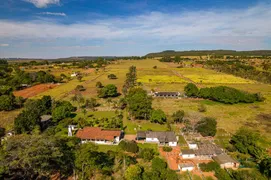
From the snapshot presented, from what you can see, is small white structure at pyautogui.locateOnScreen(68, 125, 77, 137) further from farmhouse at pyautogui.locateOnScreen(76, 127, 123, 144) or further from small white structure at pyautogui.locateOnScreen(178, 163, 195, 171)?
small white structure at pyautogui.locateOnScreen(178, 163, 195, 171)

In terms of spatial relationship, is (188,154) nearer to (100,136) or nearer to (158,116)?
(158,116)

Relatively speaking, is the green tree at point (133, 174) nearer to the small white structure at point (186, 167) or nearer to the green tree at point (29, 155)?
the small white structure at point (186, 167)

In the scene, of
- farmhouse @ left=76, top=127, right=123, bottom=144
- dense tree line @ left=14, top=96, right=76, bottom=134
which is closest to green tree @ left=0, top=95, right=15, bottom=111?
dense tree line @ left=14, top=96, right=76, bottom=134

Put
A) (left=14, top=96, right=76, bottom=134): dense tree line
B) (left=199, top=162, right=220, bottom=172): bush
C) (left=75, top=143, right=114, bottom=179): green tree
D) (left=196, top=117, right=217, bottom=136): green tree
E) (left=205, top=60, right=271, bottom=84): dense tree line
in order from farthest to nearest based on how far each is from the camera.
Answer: (left=205, top=60, right=271, bottom=84): dense tree line, (left=196, top=117, right=217, bottom=136): green tree, (left=14, top=96, right=76, bottom=134): dense tree line, (left=199, top=162, right=220, bottom=172): bush, (left=75, top=143, right=114, bottom=179): green tree

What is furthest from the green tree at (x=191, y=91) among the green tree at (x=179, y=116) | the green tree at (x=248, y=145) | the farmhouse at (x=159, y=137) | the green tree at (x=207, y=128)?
the farmhouse at (x=159, y=137)

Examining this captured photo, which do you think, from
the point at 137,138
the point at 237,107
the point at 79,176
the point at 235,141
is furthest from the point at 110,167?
the point at 237,107

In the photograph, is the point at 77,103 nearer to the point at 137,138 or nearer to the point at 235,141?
the point at 137,138

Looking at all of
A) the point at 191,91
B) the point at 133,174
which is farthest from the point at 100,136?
the point at 191,91
